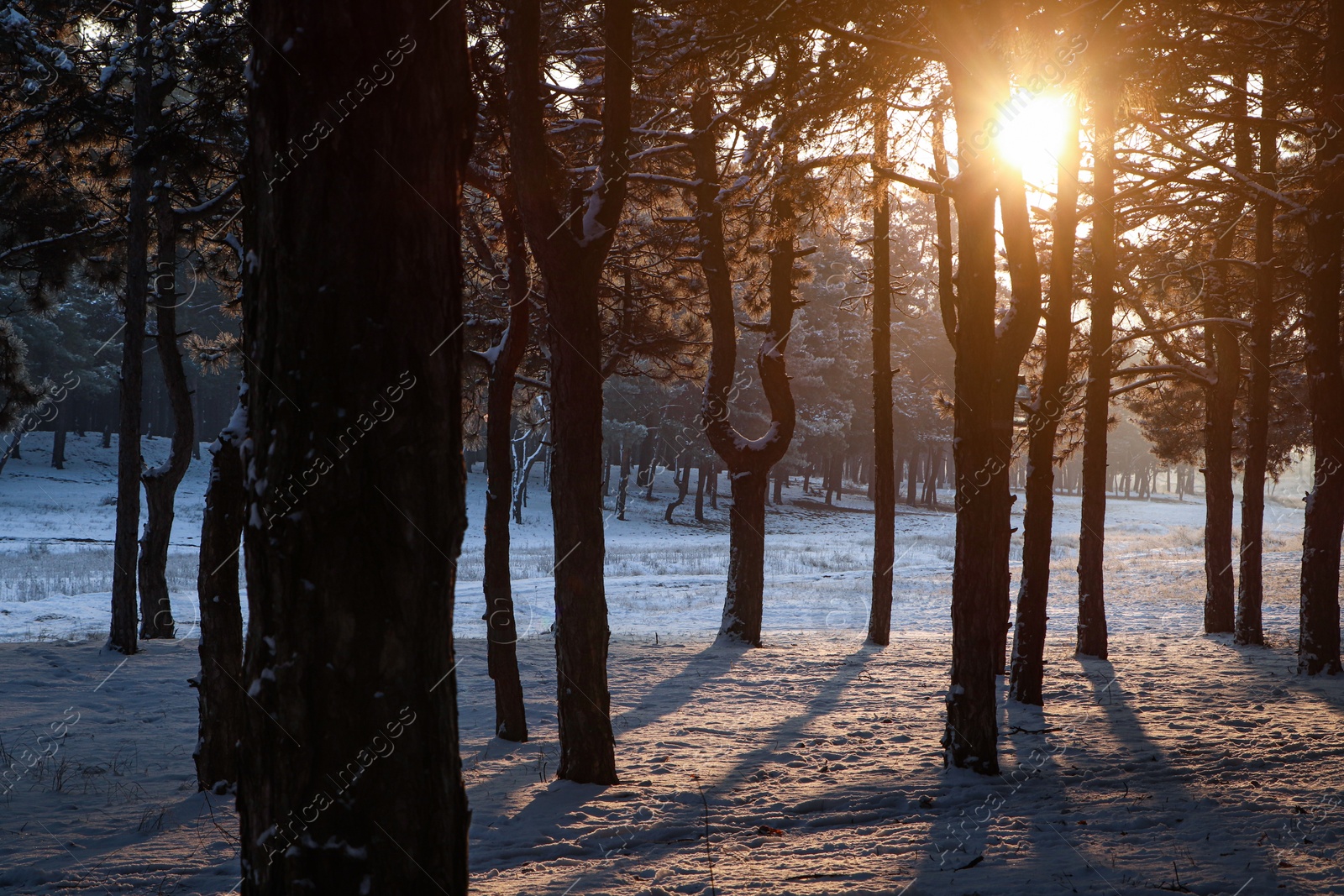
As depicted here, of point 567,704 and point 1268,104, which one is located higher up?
point 1268,104

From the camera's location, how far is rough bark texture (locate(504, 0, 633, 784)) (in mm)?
6555

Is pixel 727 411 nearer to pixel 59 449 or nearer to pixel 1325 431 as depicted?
pixel 1325 431

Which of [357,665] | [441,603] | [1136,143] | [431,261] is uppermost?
[1136,143]

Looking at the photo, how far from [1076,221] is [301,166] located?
9.76 meters

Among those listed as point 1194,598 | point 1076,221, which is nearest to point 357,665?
point 1076,221

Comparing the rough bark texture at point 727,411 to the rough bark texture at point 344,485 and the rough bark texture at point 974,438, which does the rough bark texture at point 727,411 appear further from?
the rough bark texture at point 344,485

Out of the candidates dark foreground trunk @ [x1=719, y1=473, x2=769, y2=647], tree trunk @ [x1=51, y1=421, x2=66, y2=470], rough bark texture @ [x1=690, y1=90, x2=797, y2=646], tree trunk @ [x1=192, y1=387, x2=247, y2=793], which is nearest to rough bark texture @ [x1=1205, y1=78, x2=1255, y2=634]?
rough bark texture @ [x1=690, y1=90, x2=797, y2=646]

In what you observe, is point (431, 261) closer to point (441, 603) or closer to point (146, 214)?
point (441, 603)

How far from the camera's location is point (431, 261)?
2.83m

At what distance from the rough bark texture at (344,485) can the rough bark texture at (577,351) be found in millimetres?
3731

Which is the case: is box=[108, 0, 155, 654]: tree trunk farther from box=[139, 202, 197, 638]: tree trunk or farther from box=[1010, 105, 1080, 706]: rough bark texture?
box=[1010, 105, 1080, 706]: rough bark texture

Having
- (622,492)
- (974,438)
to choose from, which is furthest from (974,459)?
(622,492)

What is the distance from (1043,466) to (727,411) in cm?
552

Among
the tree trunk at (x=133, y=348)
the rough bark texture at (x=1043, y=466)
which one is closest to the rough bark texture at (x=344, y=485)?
the rough bark texture at (x=1043, y=466)
